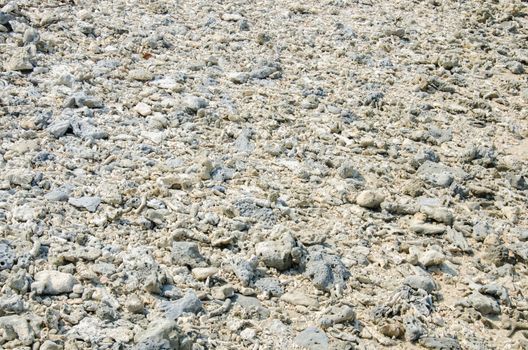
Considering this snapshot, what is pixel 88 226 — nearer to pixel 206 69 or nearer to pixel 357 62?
pixel 206 69

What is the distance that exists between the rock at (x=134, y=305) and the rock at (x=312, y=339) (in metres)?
0.82

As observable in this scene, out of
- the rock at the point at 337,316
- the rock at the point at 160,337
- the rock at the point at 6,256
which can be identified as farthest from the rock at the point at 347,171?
the rock at the point at 6,256

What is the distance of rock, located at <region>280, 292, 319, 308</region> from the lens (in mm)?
3900

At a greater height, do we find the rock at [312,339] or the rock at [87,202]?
the rock at [87,202]

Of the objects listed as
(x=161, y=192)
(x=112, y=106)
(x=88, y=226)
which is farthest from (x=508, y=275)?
(x=112, y=106)

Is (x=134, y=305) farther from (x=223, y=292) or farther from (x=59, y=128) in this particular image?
(x=59, y=128)

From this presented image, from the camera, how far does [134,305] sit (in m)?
3.52

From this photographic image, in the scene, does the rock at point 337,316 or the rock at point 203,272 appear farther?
the rock at point 203,272

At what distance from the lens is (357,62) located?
23.7 feet

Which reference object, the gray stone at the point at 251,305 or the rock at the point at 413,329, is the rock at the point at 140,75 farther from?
the rock at the point at 413,329

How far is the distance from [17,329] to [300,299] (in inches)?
59.7

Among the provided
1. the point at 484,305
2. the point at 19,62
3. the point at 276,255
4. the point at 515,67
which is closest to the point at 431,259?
the point at 484,305

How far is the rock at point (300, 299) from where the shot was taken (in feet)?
12.8

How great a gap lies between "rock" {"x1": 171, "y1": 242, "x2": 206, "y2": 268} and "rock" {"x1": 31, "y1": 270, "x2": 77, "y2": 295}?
0.60 meters
